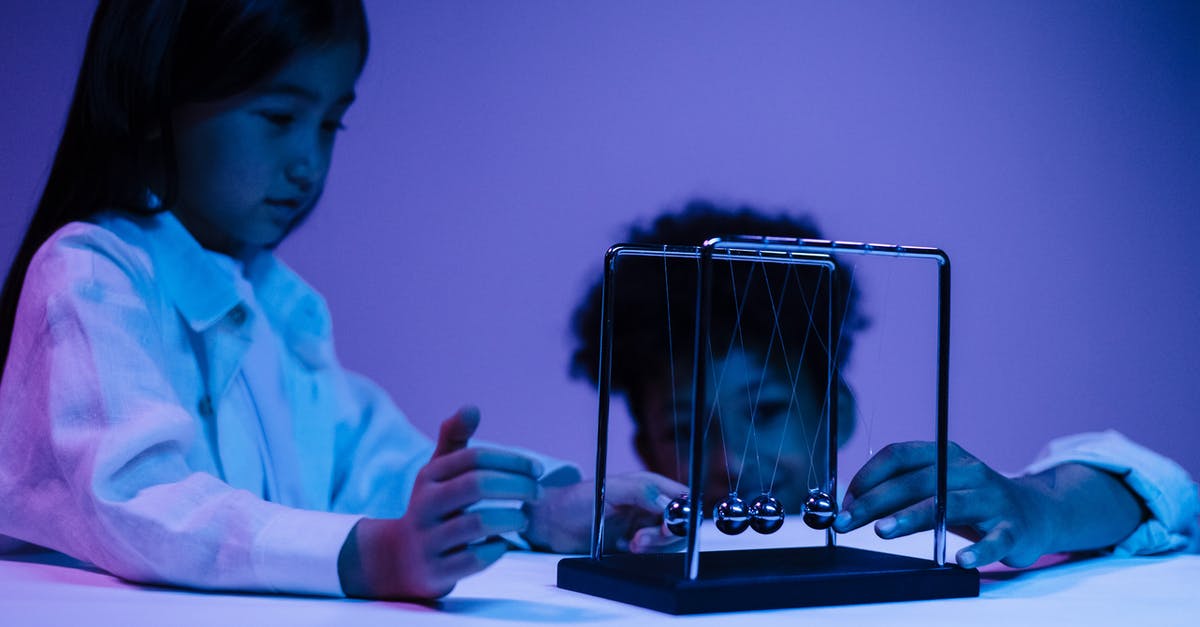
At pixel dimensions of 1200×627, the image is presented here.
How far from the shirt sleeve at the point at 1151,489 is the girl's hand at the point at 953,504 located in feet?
0.52

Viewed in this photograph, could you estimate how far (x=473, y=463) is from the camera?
2.00 ft

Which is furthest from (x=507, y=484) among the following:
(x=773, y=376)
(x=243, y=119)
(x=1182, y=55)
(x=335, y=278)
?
(x=1182, y=55)

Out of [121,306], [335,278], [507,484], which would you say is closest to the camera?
[507,484]

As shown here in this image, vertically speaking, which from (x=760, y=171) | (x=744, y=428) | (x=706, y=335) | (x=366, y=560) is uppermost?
(x=760, y=171)

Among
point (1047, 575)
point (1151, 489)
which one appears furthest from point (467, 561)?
point (1151, 489)

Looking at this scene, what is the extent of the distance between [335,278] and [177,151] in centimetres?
73

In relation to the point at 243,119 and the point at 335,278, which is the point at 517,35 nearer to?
the point at 335,278

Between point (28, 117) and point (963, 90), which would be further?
point (963, 90)

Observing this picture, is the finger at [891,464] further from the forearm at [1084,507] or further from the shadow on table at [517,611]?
the shadow on table at [517,611]

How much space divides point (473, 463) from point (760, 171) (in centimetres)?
147

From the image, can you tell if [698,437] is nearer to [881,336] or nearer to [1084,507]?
[1084,507]

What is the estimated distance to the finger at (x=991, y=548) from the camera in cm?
75

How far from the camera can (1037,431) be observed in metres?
2.15

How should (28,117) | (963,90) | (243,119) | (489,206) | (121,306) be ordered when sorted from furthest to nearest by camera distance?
(963,90) < (489,206) < (28,117) < (243,119) < (121,306)
